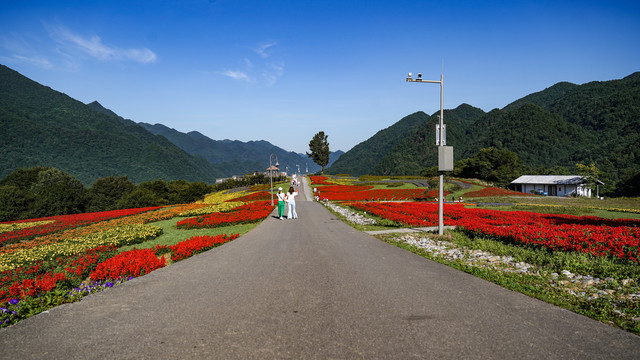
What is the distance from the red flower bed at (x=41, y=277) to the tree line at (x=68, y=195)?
51.4 metres

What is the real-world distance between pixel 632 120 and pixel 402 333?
569 feet

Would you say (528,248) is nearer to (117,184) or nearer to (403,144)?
(117,184)

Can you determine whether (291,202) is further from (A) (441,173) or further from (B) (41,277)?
(B) (41,277)

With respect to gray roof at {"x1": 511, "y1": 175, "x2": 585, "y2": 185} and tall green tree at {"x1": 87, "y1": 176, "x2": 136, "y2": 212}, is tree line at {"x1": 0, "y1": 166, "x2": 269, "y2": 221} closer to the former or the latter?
tall green tree at {"x1": 87, "y1": 176, "x2": 136, "y2": 212}

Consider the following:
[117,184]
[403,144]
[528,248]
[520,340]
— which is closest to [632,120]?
[403,144]

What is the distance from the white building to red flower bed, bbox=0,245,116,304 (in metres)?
77.7

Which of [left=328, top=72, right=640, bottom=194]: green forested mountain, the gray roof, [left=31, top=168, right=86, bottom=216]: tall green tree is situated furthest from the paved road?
[left=328, top=72, right=640, bottom=194]: green forested mountain


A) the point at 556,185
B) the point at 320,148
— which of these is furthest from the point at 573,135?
the point at 320,148

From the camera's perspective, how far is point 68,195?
5172 centimetres

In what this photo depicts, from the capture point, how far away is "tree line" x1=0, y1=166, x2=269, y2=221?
45456 millimetres

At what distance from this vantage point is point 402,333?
4371 millimetres

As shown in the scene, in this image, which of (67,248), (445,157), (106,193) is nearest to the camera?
(67,248)

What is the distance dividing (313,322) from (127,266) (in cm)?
603

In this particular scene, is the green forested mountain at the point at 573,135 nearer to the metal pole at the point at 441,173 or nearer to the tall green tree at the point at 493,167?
the tall green tree at the point at 493,167
